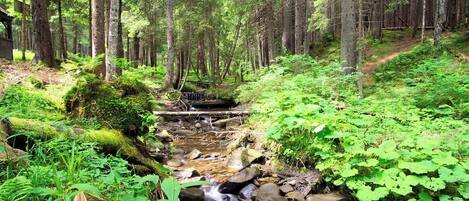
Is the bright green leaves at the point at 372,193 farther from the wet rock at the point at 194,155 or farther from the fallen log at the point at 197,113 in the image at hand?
the fallen log at the point at 197,113

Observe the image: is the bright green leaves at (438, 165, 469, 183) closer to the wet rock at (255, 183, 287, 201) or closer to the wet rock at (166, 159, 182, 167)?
the wet rock at (255, 183, 287, 201)

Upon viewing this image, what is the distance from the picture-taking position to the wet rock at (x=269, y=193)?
6.37 m

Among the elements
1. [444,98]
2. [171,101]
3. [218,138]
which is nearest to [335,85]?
[444,98]

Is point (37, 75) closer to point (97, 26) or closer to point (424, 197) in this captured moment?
point (97, 26)

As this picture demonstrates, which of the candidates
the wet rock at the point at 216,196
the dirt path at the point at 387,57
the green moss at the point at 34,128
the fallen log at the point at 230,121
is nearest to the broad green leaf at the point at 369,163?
the wet rock at the point at 216,196

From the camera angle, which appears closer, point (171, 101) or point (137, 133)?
point (137, 133)

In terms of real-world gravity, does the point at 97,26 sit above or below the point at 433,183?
above

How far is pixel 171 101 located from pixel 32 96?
11772 mm

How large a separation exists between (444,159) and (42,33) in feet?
49.7

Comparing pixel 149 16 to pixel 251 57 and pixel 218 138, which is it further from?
pixel 251 57

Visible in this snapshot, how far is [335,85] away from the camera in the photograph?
11805 millimetres

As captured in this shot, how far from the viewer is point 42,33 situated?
15453 millimetres

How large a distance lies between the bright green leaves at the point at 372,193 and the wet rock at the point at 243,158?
3.49 metres

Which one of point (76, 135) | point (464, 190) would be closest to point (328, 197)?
point (464, 190)
